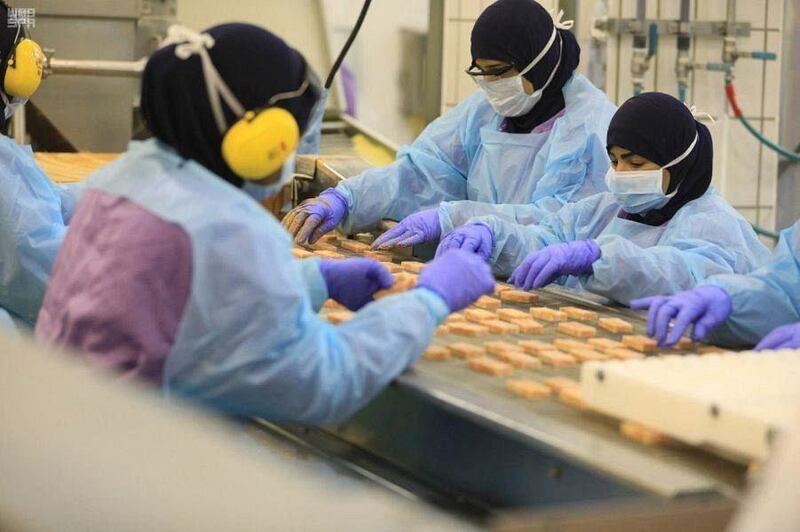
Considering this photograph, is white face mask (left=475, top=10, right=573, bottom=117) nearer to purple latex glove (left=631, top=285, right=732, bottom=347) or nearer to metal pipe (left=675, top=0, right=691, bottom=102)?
purple latex glove (left=631, top=285, right=732, bottom=347)

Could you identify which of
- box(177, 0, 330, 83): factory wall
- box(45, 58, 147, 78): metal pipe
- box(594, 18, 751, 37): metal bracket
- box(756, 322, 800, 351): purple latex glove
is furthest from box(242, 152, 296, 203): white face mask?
box(177, 0, 330, 83): factory wall

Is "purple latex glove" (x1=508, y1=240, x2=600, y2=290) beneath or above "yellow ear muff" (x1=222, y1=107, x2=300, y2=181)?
beneath

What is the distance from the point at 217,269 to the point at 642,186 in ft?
5.19

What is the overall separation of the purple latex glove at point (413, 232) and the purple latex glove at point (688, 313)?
115cm

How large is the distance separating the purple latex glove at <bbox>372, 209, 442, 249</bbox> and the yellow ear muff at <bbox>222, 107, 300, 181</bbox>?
1.51 m

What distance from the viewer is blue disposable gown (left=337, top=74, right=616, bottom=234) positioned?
3758 millimetres

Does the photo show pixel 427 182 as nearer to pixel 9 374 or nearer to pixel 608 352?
pixel 608 352

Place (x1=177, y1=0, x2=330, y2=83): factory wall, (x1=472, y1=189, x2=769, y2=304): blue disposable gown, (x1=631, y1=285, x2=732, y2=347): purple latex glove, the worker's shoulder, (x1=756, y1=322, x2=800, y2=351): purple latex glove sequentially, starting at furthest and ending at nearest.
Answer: (x1=177, y1=0, x2=330, y2=83): factory wall → the worker's shoulder → (x1=472, y1=189, x2=769, y2=304): blue disposable gown → (x1=631, y1=285, x2=732, y2=347): purple latex glove → (x1=756, y1=322, x2=800, y2=351): purple latex glove

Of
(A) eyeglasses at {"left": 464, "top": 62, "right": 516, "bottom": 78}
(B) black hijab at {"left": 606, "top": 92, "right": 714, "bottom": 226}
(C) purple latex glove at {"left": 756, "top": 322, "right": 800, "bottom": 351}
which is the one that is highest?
(A) eyeglasses at {"left": 464, "top": 62, "right": 516, "bottom": 78}

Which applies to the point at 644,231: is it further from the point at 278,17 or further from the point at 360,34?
the point at 360,34

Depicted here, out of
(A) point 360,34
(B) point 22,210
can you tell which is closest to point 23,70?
(B) point 22,210

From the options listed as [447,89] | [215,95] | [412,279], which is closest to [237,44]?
[215,95]

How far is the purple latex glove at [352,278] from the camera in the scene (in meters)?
2.63

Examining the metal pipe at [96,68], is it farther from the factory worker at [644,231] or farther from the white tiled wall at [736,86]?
the factory worker at [644,231]
